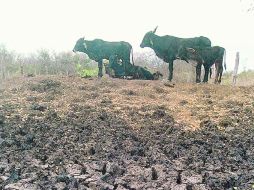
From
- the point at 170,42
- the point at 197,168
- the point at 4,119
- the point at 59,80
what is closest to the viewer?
the point at 197,168

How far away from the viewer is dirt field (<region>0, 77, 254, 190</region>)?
8.31 m

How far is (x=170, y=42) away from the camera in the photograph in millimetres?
15859

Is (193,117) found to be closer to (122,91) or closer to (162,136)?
(162,136)

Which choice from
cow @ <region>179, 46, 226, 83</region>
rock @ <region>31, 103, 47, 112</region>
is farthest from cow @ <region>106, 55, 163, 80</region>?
rock @ <region>31, 103, 47, 112</region>

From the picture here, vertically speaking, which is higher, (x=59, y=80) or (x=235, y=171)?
(x=59, y=80)

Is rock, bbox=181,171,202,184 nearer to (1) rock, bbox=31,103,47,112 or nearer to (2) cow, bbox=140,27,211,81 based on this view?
(1) rock, bbox=31,103,47,112

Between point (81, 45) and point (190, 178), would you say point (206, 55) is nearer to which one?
point (81, 45)

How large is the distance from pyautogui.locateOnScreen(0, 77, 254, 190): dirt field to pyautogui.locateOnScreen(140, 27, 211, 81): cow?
5.32 feet

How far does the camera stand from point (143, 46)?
16.8m

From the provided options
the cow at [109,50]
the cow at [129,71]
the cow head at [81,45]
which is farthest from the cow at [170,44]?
the cow head at [81,45]

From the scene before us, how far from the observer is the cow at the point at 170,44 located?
15484mm

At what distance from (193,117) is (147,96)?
1.93m

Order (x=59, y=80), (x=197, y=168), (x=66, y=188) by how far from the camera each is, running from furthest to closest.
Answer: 1. (x=59, y=80)
2. (x=197, y=168)
3. (x=66, y=188)

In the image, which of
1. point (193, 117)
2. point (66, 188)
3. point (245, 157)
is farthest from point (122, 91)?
point (66, 188)
